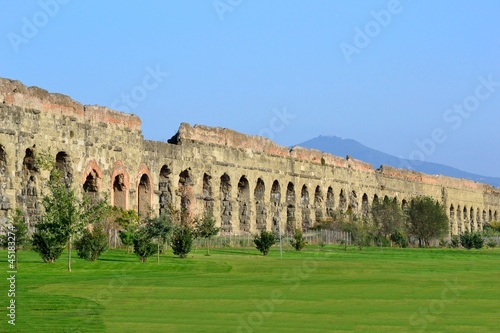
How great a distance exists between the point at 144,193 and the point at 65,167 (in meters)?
5.82

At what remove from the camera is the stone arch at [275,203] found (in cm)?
4750

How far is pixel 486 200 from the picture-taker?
8656cm

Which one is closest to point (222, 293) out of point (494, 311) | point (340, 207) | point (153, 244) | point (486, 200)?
point (494, 311)

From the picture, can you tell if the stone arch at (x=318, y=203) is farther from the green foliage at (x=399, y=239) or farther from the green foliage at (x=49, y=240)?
the green foliage at (x=49, y=240)

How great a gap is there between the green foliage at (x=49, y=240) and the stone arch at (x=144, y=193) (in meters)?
13.9

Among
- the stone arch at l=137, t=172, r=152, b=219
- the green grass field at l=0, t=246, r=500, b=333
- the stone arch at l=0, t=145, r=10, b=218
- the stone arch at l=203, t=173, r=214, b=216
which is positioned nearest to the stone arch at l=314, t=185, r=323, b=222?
the stone arch at l=203, t=173, r=214, b=216

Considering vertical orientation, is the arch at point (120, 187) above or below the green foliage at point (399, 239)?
above

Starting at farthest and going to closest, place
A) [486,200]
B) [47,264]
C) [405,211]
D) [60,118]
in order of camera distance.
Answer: [486,200] → [405,211] → [60,118] → [47,264]

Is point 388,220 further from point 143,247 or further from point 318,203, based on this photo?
point 143,247

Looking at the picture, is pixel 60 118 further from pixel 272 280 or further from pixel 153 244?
pixel 272 280

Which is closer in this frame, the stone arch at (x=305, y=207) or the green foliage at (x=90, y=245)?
the green foliage at (x=90, y=245)

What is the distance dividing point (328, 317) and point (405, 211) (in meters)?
43.9

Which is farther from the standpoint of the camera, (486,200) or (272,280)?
(486,200)

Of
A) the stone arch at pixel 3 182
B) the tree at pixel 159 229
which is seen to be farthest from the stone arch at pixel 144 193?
the tree at pixel 159 229
